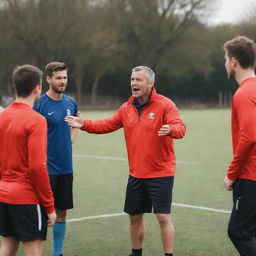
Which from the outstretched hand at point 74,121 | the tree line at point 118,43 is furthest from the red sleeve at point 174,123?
the tree line at point 118,43

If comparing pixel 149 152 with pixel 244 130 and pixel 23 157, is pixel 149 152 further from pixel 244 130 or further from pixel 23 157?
pixel 23 157

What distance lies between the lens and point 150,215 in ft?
31.0

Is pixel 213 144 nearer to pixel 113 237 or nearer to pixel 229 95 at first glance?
pixel 113 237

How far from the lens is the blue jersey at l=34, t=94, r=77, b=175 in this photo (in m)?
7.04

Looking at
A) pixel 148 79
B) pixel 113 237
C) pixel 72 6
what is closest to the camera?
pixel 148 79

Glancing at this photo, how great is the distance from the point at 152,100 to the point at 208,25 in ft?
190

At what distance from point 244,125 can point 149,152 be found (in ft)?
5.85

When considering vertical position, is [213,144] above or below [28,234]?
below

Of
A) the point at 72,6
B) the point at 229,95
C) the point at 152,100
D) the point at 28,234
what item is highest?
the point at 72,6

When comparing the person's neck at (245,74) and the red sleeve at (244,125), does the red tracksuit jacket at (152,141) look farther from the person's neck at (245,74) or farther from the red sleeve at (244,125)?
the red sleeve at (244,125)

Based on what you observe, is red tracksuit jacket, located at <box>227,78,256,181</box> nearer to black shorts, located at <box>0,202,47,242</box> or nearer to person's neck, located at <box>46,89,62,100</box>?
black shorts, located at <box>0,202,47,242</box>

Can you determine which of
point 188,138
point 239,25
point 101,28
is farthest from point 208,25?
point 188,138

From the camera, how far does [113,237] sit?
26.7 ft

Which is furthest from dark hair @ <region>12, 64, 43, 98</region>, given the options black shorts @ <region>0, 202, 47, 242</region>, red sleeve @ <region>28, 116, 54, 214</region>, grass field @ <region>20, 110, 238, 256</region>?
grass field @ <region>20, 110, 238, 256</region>
